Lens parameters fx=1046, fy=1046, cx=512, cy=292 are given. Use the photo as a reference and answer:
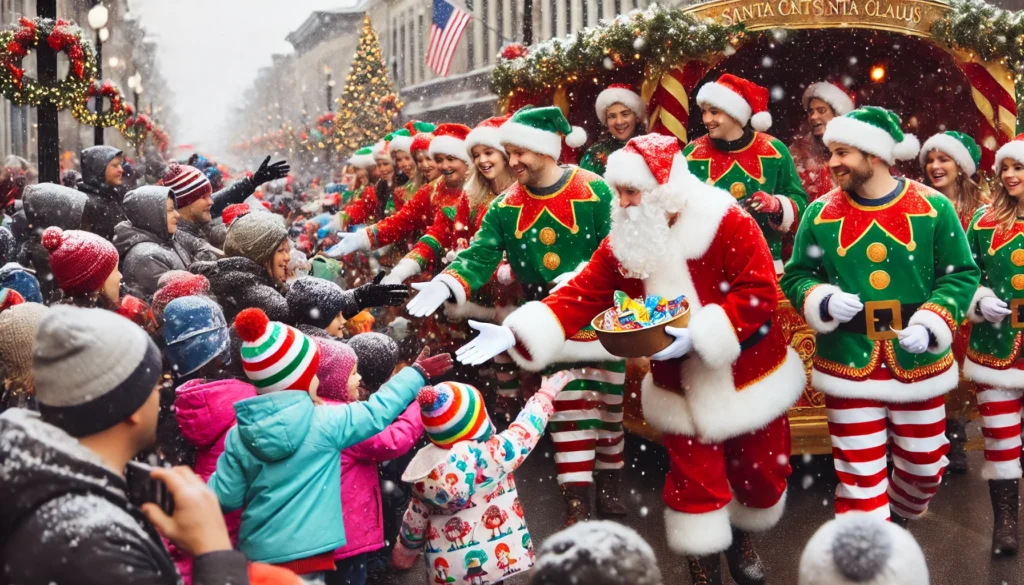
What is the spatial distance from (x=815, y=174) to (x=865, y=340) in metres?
3.87

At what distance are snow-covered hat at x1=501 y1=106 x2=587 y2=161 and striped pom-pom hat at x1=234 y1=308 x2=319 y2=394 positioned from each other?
2.69m

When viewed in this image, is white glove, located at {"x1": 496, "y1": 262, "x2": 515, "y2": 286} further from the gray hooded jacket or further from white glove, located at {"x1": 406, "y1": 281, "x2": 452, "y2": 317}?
the gray hooded jacket

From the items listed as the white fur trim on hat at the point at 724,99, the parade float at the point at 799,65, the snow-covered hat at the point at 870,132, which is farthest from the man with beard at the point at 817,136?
the snow-covered hat at the point at 870,132

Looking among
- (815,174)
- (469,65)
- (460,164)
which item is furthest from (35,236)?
(469,65)

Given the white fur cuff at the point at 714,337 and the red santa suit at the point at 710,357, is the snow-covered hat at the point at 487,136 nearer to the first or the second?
the red santa suit at the point at 710,357

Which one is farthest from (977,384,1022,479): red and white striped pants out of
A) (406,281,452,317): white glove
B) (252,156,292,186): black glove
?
(252,156,292,186): black glove

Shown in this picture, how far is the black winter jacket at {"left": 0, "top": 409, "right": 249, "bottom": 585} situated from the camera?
2051 mm

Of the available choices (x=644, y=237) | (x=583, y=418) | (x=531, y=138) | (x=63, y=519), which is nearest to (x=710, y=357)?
(x=644, y=237)

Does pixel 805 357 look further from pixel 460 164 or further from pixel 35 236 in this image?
pixel 35 236

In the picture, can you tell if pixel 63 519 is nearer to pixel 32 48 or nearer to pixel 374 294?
pixel 374 294

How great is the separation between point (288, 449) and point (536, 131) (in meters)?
2.98

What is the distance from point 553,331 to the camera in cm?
468

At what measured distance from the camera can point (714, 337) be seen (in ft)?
14.1

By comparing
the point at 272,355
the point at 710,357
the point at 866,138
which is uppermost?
the point at 866,138
